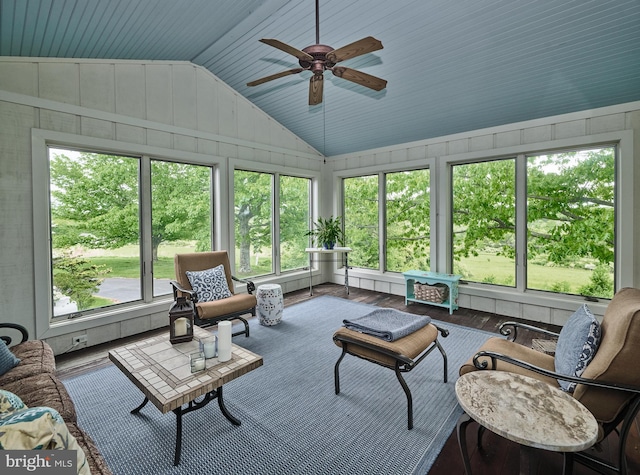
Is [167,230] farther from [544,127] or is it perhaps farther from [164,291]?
[544,127]

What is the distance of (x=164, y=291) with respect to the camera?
13.1 feet

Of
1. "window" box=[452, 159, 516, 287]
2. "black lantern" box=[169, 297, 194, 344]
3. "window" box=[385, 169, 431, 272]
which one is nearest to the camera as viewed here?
"black lantern" box=[169, 297, 194, 344]

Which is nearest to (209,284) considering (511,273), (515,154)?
(511,273)

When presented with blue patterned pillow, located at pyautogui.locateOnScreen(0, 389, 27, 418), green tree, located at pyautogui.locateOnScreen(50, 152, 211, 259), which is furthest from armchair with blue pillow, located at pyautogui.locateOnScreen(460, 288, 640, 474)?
green tree, located at pyautogui.locateOnScreen(50, 152, 211, 259)

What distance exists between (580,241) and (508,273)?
36.0 inches

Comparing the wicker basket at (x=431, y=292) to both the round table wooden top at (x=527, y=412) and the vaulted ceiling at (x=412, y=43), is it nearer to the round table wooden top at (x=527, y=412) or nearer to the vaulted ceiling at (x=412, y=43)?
the vaulted ceiling at (x=412, y=43)

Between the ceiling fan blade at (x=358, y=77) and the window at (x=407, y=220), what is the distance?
2.73m

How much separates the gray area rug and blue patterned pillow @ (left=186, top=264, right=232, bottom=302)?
103 centimetres

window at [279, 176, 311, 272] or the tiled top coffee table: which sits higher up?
window at [279, 176, 311, 272]

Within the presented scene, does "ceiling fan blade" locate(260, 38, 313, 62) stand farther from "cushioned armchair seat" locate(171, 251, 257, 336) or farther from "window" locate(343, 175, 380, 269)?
"window" locate(343, 175, 380, 269)

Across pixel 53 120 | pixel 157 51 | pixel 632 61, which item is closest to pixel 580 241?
pixel 632 61

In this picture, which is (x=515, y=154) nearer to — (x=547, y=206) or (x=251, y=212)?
(x=547, y=206)

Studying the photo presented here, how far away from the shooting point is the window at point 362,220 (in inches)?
228

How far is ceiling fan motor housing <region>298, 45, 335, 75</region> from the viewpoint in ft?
7.34
